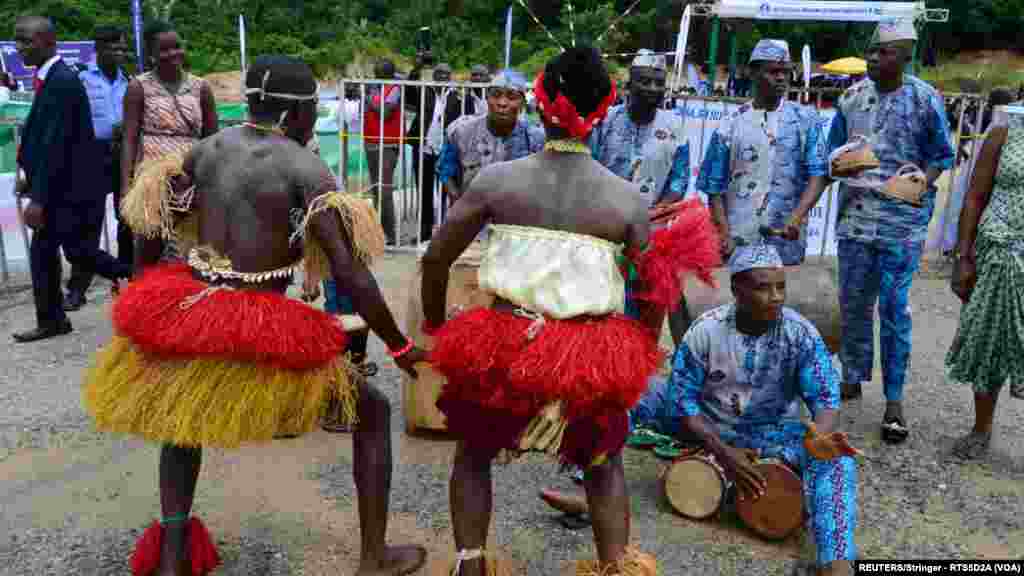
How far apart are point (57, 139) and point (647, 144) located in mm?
3707

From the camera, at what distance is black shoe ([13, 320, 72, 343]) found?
6020mm

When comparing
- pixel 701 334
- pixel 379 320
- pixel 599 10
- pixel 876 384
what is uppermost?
pixel 599 10

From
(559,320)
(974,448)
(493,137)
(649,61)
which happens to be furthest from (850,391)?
(559,320)

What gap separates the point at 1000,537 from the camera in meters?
3.86

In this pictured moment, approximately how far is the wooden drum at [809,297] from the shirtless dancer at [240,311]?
7.63 ft

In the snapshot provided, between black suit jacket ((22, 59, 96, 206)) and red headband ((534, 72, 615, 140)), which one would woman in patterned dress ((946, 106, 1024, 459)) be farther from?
black suit jacket ((22, 59, 96, 206))

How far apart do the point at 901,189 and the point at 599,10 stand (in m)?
26.6

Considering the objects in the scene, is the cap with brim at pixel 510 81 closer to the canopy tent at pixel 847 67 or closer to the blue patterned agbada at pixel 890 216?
the blue patterned agbada at pixel 890 216

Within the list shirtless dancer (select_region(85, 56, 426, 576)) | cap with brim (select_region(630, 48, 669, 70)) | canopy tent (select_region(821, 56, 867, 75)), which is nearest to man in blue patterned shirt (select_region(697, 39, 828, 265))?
cap with brim (select_region(630, 48, 669, 70))

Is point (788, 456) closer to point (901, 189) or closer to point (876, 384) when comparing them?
point (901, 189)

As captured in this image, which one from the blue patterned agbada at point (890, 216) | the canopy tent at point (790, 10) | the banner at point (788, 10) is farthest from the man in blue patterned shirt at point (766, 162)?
the banner at point (788, 10)

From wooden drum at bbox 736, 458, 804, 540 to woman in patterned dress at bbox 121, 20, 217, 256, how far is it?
156 inches

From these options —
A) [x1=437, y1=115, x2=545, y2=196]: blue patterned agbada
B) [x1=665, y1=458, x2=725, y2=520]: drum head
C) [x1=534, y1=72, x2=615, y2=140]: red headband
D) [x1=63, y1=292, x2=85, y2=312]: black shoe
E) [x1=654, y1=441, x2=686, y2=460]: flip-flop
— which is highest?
[x1=534, y1=72, x2=615, y2=140]: red headband

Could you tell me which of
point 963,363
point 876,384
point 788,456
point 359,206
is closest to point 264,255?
point 359,206
